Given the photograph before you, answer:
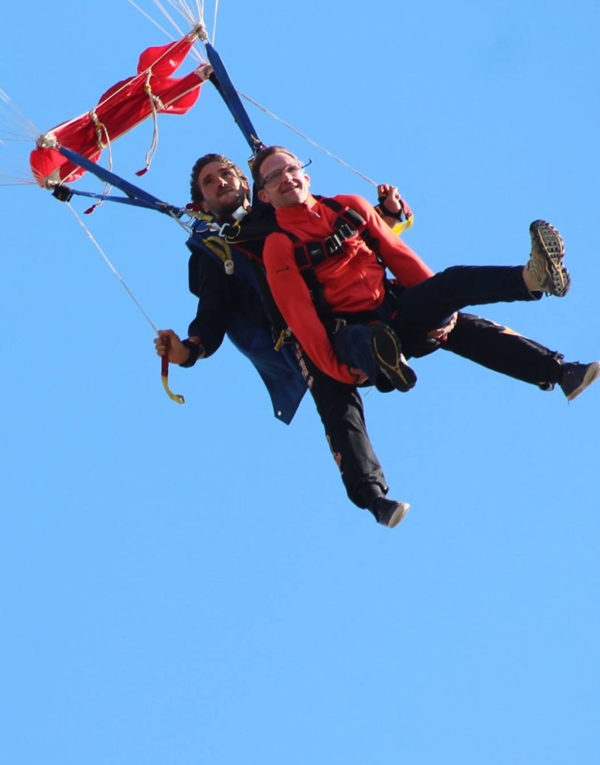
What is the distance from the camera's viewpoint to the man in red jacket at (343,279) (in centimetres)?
894

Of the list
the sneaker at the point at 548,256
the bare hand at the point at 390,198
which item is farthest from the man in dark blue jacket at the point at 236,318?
the sneaker at the point at 548,256

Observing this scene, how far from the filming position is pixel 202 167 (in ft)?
33.6

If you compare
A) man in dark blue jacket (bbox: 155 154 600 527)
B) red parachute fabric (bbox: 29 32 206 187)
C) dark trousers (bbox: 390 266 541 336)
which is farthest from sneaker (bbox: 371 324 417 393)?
red parachute fabric (bbox: 29 32 206 187)

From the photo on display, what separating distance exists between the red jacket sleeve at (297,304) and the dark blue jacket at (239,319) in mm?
628

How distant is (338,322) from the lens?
923 centimetres

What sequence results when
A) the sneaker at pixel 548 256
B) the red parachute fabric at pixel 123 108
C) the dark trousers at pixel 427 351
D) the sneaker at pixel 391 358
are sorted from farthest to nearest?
the red parachute fabric at pixel 123 108 < the dark trousers at pixel 427 351 < the sneaker at pixel 391 358 < the sneaker at pixel 548 256

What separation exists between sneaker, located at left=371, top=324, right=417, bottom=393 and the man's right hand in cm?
152

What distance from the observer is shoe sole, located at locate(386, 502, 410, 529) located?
8617mm

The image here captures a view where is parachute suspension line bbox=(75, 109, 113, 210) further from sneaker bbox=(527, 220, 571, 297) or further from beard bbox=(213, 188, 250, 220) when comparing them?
sneaker bbox=(527, 220, 571, 297)

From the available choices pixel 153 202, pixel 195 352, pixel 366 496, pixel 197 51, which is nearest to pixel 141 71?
pixel 197 51

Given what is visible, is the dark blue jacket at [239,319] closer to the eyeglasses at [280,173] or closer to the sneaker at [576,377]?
A: the eyeglasses at [280,173]

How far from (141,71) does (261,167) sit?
79.9 inches

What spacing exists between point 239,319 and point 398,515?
85.4 inches

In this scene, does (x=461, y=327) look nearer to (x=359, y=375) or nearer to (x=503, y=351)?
(x=503, y=351)
